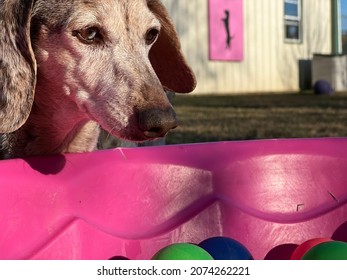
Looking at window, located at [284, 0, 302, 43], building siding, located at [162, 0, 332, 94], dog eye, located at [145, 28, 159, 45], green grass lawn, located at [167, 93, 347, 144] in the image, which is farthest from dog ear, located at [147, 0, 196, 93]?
window, located at [284, 0, 302, 43]

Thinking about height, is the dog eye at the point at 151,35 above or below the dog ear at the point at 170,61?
above

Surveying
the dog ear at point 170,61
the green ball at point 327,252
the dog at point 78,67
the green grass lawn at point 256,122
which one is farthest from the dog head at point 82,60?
the green grass lawn at point 256,122

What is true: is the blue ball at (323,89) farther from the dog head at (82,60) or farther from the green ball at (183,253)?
the green ball at (183,253)

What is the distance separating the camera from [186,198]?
1934mm

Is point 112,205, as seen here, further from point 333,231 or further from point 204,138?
point 204,138

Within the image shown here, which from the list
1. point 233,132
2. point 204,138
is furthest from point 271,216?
point 233,132

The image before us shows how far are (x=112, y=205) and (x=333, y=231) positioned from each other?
727 mm

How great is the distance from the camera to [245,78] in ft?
42.5

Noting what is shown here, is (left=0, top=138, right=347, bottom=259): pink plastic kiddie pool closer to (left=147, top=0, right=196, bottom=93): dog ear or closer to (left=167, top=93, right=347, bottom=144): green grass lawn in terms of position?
(left=147, top=0, right=196, bottom=93): dog ear

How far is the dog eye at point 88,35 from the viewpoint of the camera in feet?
6.14

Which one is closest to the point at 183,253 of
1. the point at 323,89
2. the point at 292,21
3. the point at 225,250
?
the point at 225,250

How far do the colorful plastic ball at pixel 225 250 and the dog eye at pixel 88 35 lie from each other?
0.72 m

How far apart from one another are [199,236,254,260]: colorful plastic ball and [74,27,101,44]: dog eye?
717 millimetres
